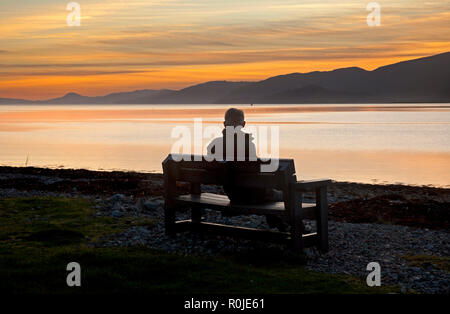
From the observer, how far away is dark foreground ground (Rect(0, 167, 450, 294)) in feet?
25.4

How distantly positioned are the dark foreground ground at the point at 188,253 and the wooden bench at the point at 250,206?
0.84ft

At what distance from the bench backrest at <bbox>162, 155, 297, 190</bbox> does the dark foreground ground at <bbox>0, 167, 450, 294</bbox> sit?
115 cm

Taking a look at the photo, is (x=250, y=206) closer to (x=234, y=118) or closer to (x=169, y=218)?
(x=234, y=118)

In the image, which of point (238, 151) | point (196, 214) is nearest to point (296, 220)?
point (238, 151)

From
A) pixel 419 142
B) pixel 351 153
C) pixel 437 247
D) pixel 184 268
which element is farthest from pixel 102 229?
pixel 419 142

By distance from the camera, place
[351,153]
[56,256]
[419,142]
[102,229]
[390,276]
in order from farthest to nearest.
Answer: [419,142] < [351,153] < [102,229] < [56,256] < [390,276]

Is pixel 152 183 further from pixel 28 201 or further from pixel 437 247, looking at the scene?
pixel 437 247

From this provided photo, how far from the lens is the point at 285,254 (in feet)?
30.1

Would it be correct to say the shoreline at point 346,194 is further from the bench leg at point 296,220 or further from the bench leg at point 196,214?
the bench leg at point 296,220

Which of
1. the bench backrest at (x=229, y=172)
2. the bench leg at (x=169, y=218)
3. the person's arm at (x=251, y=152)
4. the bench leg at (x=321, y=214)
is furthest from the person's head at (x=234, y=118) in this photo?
the bench leg at (x=169, y=218)

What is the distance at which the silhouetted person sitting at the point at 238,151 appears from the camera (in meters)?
9.50

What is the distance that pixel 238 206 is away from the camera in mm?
9648

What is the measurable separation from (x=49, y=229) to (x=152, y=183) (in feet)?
32.0

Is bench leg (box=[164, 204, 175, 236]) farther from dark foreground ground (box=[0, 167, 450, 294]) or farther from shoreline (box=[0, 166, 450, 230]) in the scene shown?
shoreline (box=[0, 166, 450, 230])
